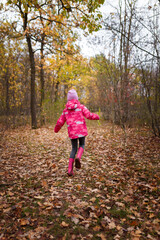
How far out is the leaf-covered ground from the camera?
8.25ft

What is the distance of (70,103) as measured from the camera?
14.1 ft

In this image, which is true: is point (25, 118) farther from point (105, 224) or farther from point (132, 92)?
point (105, 224)

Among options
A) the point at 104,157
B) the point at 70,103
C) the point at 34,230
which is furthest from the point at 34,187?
the point at 104,157

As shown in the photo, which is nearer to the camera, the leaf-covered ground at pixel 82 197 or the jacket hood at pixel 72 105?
the leaf-covered ground at pixel 82 197

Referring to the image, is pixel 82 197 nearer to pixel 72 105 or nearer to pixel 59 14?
pixel 72 105

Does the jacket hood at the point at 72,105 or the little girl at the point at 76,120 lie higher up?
the jacket hood at the point at 72,105

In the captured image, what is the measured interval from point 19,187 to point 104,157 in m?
3.32

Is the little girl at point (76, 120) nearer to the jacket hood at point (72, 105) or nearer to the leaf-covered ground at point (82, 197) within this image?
the jacket hood at point (72, 105)

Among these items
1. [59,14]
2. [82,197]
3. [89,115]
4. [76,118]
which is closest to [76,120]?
[76,118]

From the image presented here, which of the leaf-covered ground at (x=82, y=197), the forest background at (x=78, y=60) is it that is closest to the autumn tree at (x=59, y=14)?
the forest background at (x=78, y=60)

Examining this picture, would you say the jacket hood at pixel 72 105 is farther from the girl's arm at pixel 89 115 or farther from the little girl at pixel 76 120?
the girl's arm at pixel 89 115

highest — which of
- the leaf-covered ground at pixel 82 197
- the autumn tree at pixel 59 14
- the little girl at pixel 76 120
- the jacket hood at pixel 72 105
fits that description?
the autumn tree at pixel 59 14

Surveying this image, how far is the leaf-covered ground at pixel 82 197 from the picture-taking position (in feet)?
8.25

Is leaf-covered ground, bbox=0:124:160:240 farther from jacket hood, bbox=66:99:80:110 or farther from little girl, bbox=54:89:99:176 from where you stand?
jacket hood, bbox=66:99:80:110
